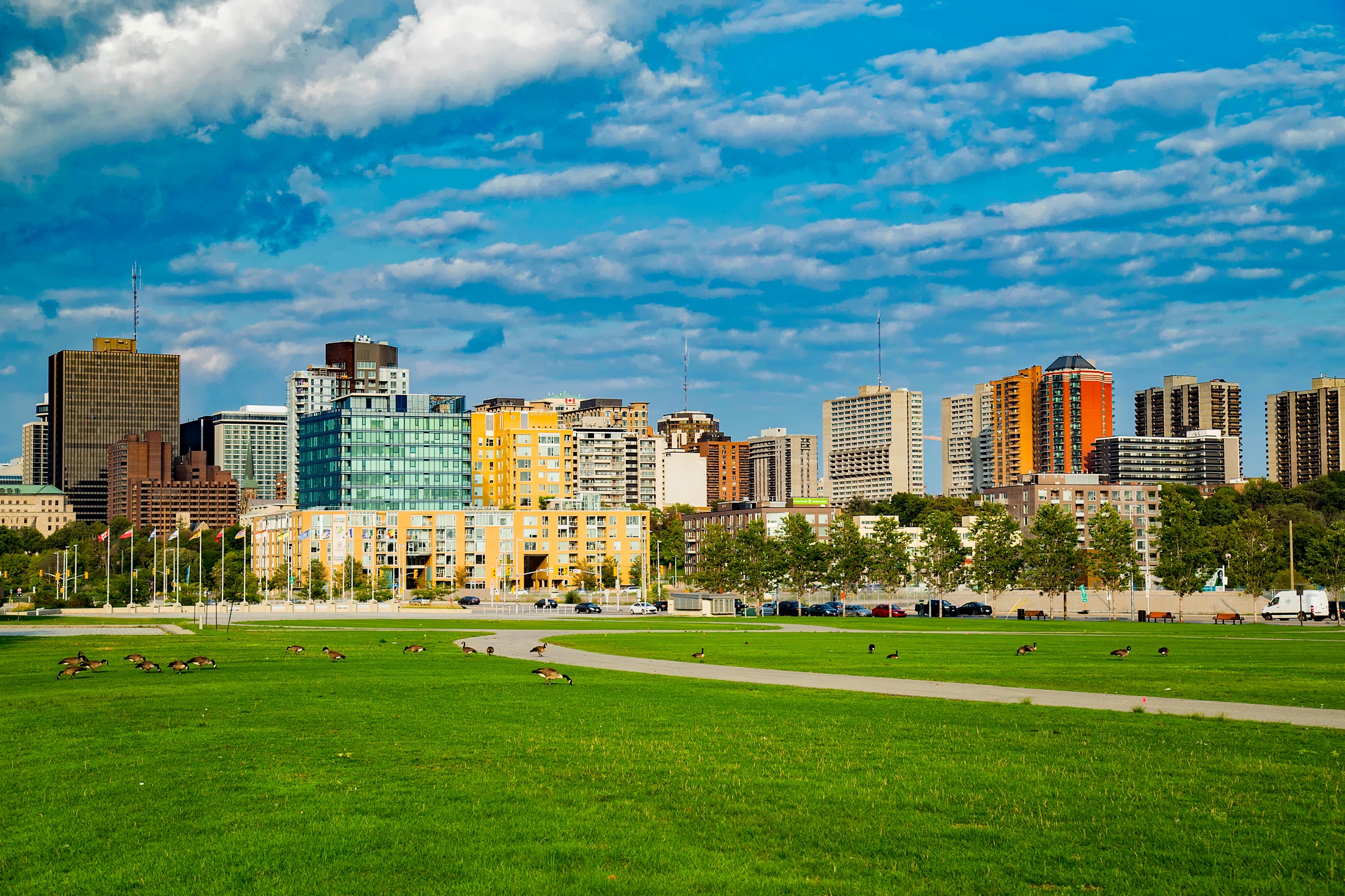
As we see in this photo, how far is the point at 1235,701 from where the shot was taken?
2545cm

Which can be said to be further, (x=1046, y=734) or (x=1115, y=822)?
(x=1046, y=734)

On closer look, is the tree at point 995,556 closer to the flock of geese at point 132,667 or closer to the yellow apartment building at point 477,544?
the yellow apartment building at point 477,544

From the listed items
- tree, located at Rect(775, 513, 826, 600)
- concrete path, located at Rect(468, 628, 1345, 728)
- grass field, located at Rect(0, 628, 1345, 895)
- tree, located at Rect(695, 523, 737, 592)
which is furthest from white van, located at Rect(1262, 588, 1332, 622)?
grass field, located at Rect(0, 628, 1345, 895)

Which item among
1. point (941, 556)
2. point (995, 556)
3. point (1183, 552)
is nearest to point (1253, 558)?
point (1183, 552)

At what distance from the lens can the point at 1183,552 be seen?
106 meters

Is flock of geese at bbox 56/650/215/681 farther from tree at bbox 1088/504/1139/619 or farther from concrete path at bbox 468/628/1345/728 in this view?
tree at bbox 1088/504/1139/619

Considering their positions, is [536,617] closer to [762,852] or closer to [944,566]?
[944,566]

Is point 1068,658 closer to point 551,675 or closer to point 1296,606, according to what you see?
point 551,675

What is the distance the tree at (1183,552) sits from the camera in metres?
104

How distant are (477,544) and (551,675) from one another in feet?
510

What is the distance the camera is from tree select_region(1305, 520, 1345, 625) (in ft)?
322

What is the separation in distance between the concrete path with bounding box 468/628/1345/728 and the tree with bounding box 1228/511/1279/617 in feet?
285

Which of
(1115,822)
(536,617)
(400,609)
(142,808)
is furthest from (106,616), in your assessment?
(1115,822)

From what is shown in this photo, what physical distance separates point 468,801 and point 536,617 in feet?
263
